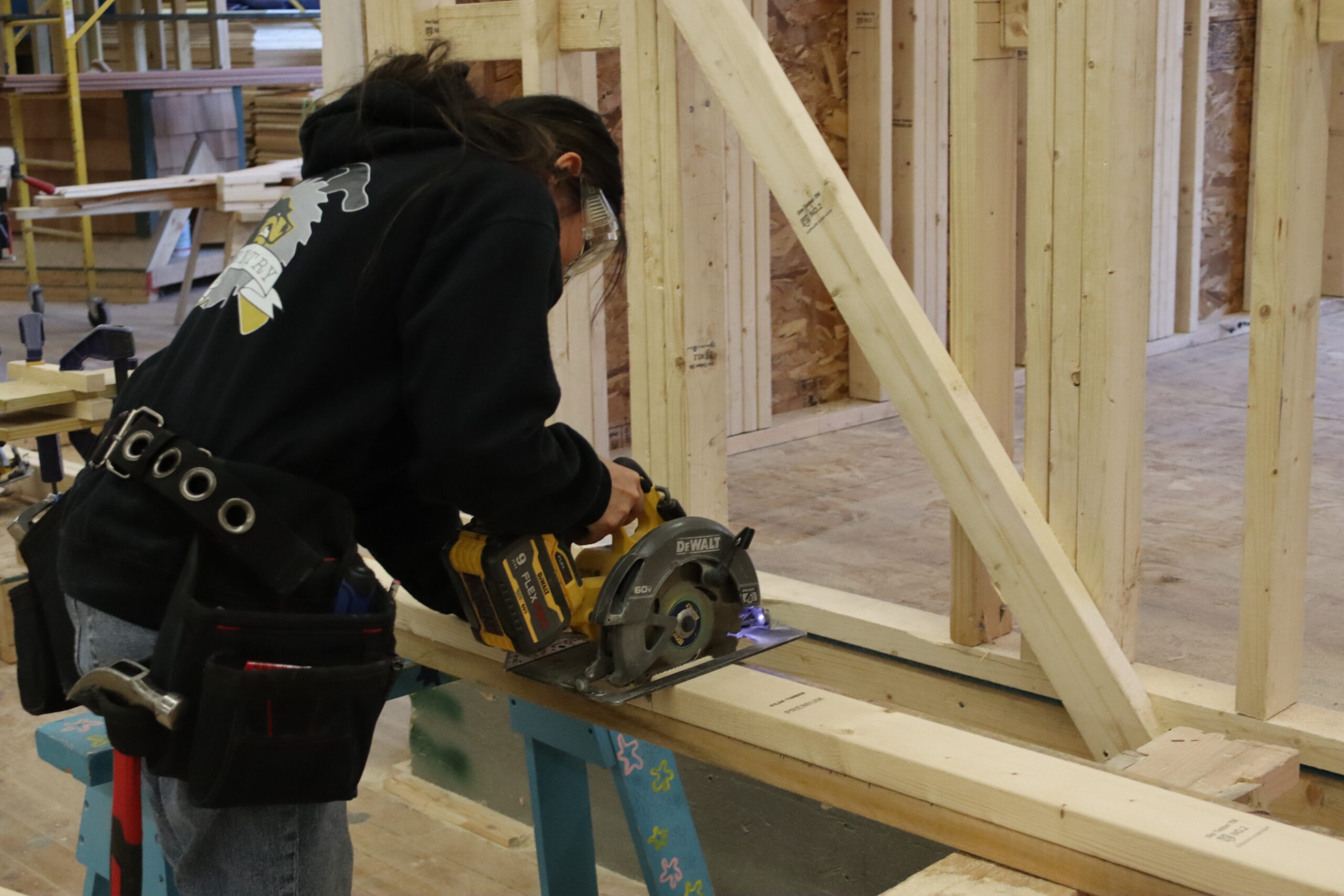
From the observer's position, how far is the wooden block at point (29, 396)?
3.97 m

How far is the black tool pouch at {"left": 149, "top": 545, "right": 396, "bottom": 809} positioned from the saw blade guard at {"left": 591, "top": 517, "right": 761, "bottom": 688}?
0.35 m

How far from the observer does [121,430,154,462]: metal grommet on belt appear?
5.24ft

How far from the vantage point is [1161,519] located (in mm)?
3758

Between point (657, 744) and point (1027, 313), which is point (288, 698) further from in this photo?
point (1027, 313)

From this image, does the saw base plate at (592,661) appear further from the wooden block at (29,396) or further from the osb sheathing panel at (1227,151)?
the osb sheathing panel at (1227,151)

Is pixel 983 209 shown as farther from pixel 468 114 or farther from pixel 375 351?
pixel 375 351

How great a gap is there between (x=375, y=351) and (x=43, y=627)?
2.15 feet

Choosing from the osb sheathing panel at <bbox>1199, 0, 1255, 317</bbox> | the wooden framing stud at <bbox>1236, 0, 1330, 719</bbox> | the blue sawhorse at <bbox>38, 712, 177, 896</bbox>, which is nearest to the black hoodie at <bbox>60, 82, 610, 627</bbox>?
the blue sawhorse at <bbox>38, 712, 177, 896</bbox>

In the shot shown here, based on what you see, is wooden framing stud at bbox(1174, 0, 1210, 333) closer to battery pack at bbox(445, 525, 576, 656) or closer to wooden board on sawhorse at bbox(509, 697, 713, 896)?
wooden board on sawhorse at bbox(509, 697, 713, 896)

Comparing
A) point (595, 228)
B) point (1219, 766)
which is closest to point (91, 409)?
point (595, 228)

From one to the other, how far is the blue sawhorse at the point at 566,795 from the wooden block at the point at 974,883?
727mm

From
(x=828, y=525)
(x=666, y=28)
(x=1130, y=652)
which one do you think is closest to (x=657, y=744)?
(x=1130, y=652)

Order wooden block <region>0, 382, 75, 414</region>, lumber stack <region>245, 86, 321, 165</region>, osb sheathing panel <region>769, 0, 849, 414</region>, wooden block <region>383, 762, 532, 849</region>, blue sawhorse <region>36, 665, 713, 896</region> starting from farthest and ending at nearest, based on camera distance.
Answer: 1. lumber stack <region>245, 86, 321, 165</region>
2. osb sheathing panel <region>769, 0, 849, 414</region>
3. wooden block <region>0, 382, 75, 414</region>
4. wooden block <region>383, 762, 532, 849</region>
5. blue sawhorse <region>36, 665, 713, 896</region>

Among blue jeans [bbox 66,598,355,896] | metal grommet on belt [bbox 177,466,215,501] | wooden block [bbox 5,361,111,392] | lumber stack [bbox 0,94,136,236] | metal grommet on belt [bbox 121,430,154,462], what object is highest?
lumber stack [bbox 0,94,136,236]
